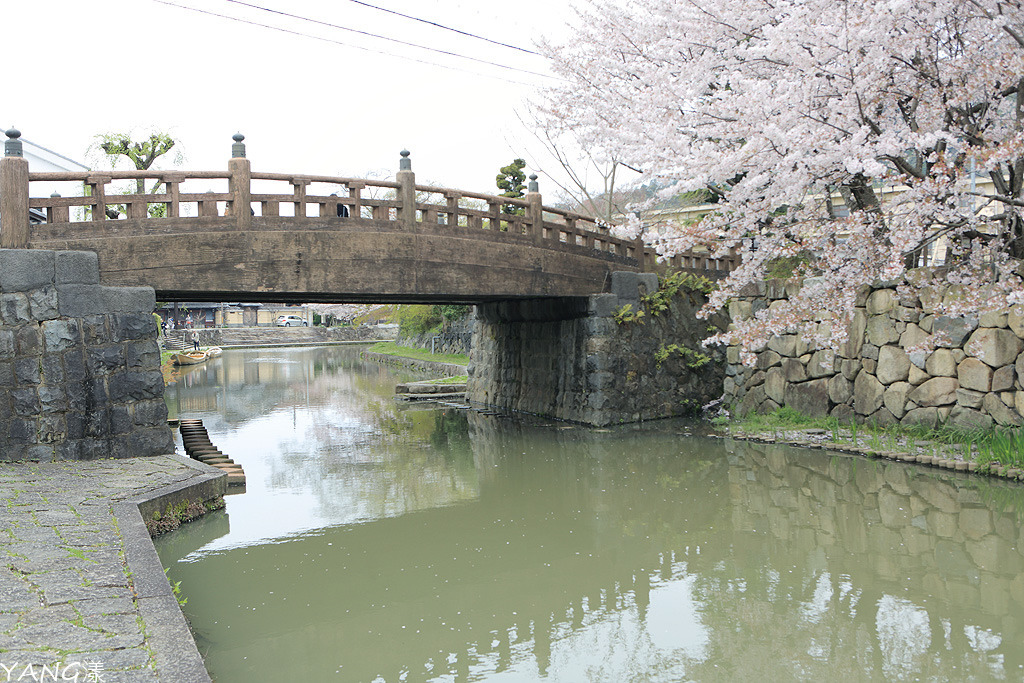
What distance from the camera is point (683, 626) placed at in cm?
520

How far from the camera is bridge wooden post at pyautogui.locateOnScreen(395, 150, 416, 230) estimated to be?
36.1ft

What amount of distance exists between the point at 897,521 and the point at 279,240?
306 inches

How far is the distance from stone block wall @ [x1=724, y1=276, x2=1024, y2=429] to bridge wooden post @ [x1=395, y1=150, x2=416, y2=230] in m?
5.85

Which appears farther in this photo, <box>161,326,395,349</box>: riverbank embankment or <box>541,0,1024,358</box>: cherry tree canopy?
<box>161,326,395,349</box>: riverbank embankment

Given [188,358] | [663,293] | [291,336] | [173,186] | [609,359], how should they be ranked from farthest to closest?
[291,336]
[188,358]
[663,293]
[609,359]
[173,186]

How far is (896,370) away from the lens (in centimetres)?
1074

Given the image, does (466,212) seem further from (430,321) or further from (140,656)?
(430,321)

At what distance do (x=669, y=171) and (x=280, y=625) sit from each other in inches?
292

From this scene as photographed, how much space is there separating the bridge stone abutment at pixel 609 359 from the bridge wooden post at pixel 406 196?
12.3 ft

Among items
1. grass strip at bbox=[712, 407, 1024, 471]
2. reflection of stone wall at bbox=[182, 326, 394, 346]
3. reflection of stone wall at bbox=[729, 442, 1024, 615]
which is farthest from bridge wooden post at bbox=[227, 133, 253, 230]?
reflection of stone wall at bbox=[182, 326, 394, 346]

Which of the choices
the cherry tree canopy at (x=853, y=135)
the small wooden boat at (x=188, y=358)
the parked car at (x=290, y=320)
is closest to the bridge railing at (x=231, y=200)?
the cherry tree canopy at (x=853, y=135)

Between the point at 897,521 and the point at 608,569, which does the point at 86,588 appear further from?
the point at 897,521

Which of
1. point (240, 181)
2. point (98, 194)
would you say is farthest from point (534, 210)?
point (98, 194)

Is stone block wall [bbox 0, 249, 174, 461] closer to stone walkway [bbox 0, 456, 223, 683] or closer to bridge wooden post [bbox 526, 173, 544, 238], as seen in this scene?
stone walkway [bbox 0, 456, 223, 683]
